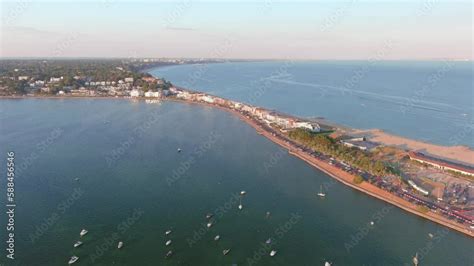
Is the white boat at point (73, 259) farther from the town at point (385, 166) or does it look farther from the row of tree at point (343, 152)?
the row of tree at point (343, 152)

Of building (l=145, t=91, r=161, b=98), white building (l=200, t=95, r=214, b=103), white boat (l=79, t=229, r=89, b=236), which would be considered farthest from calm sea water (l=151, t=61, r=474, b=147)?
white boat (l=79, t=229, r=89, b=236)

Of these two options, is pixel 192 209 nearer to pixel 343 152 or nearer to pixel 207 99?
pixel 343 152

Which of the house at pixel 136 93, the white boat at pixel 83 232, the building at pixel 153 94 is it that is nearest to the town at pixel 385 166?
the building at pixel 153 94

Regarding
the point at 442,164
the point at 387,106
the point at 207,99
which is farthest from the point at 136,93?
the point at 442,164

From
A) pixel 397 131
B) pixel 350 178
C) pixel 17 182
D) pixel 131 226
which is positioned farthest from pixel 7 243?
pixel 397 131

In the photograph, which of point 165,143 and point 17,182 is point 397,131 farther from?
point 17,182

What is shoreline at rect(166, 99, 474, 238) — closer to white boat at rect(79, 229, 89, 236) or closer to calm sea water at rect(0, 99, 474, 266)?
calm sea water at rect(0, 99, 474, 266)
